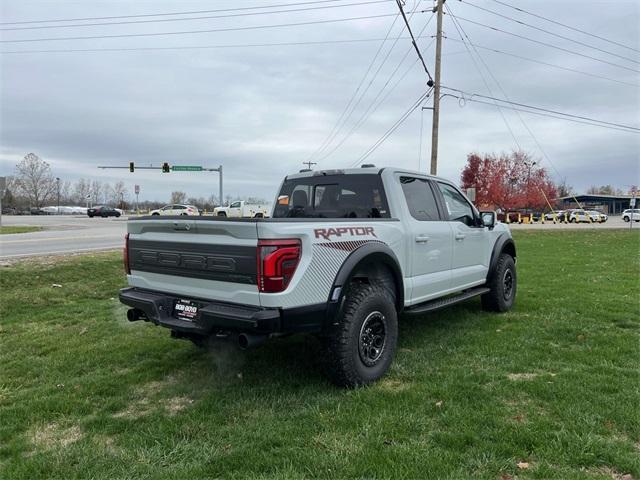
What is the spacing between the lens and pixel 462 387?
13.1 ft

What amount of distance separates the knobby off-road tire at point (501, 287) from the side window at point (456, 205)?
998 mm

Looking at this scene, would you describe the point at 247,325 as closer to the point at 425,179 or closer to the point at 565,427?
the point at 565,427

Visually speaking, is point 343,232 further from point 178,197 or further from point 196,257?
point 178,197

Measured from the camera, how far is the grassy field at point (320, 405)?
2908 mm

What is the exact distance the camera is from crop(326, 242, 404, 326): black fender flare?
3779 millimetres

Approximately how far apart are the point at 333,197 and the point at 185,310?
2.18 m

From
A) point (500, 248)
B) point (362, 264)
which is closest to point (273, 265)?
point (362, 264)

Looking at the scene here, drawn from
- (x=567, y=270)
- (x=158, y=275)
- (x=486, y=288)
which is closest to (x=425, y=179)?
(x=486, y=288)

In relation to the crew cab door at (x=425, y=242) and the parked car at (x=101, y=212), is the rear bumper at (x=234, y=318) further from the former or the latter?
the parked car at (x=101, y=212)

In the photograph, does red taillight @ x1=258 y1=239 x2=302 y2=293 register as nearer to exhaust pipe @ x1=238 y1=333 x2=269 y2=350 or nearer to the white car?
exhaust pipe @ x1=238 y1=333 x2=269 y2=350

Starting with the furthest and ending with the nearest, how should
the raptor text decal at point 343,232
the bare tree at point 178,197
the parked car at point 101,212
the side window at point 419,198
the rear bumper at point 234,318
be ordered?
the bare tree at point 178,197 → the parked car at point 101,212 → the side window at point 419,198 → the raptor text decal at point 343,232 → the rear bumper at point 234,318

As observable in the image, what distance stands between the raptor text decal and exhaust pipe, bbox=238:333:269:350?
2.85 ft

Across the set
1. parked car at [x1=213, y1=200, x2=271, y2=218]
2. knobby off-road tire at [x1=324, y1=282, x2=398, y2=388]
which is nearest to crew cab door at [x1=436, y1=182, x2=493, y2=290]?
knobby off-road tire at [x1=324, y1=282, x2=398, y2=388]

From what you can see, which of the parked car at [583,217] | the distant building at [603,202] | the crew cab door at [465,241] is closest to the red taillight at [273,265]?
the crew cab door at [465,241]
